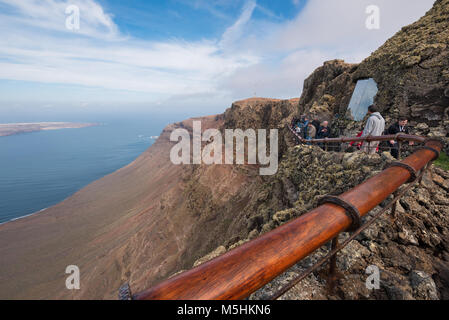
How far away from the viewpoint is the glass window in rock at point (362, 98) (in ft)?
38.4

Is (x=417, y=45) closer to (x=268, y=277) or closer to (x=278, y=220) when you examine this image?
(x=278, y=220)

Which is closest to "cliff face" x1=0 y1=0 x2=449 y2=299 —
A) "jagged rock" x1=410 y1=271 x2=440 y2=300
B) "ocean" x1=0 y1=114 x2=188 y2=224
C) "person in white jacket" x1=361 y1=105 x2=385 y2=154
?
"jagged rock" x1=410 y1=271 x2=440 y2=300

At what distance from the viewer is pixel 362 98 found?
12453 millimetres

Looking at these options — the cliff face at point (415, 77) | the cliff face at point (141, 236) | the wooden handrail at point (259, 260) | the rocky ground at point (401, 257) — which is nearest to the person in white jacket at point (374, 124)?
the rocky ground at point (401, 257)

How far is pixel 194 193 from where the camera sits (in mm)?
34906

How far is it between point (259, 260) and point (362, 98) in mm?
14707

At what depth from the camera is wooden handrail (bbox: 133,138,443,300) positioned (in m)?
1.24

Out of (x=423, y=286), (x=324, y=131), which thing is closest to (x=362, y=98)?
(x=324, y=131)

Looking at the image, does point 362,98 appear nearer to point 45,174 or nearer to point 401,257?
point 401,257

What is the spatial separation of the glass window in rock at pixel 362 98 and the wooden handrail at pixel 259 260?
494 inches

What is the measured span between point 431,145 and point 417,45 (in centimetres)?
1046

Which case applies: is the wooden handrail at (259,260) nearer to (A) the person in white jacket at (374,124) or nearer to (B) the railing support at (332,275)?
(B) the railing support at (332,275)
